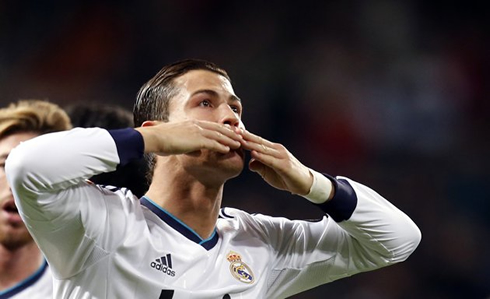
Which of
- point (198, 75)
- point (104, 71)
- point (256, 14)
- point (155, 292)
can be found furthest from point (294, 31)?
point (155, 292)

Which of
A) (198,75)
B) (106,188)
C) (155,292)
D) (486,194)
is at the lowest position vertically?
(486,194)

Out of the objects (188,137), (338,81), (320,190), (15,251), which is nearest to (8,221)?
(15,251)

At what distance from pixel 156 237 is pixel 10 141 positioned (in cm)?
98

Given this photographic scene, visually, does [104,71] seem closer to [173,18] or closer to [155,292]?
[173,18]

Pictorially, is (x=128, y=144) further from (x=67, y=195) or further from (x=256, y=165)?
(x=256, y=165)

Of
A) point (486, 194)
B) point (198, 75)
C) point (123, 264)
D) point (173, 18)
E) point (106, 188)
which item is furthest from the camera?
point (173, 18)

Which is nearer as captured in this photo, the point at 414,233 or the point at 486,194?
the point at 414,233

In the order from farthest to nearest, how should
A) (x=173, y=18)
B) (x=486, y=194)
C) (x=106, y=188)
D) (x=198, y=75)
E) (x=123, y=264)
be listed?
1. (x=173, y=18)
2. (x=486, y=194)
3. (x=198, y=75)
4. (x=106, y=188)
5. (x=123, y=264)

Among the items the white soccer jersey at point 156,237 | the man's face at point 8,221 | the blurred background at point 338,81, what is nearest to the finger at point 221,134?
the white soccer jersey at point 156,237

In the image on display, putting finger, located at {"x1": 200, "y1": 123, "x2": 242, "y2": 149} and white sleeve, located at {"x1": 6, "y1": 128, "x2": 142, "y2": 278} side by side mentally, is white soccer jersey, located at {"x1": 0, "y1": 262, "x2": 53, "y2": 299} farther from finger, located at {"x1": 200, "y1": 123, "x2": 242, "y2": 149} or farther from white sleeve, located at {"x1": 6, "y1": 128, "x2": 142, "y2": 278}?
finger, located at {"x1": 200, "y1": 123, "x2": 242, "y2": 149}

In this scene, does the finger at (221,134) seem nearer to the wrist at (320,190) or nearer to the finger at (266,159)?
the finger at (266,159)

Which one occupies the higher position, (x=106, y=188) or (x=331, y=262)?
(x=106, y=188)

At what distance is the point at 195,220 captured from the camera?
2.28 m

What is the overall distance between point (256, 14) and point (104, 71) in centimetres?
140
